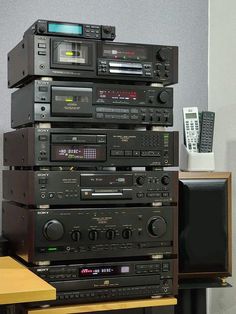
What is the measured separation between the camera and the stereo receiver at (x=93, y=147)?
1548 mm

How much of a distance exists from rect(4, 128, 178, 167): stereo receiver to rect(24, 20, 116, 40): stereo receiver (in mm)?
253

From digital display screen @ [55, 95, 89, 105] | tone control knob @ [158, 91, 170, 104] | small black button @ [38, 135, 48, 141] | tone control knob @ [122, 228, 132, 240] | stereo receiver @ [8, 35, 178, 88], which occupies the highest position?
stereo receiver @ [8, 35, 178, 88]

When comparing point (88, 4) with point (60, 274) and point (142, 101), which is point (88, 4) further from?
point (60, 274)

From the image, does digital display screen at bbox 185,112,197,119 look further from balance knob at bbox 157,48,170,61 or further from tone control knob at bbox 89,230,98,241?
tone control knob at bbox 89,230,98,241

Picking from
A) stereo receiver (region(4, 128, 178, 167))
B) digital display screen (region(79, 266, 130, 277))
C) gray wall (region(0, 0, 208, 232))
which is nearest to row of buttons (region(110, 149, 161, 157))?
stereo receiver (region(4, 128, 178, 167))

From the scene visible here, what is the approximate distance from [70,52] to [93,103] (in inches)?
6.0

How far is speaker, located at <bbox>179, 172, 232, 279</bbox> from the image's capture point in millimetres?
1820

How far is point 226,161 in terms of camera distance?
2277 millimetres

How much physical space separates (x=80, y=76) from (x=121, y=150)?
0.77ft

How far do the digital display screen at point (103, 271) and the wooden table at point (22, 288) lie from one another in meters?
0.17

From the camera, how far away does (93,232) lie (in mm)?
1583

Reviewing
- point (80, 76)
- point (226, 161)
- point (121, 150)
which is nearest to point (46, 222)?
point (121, 150)

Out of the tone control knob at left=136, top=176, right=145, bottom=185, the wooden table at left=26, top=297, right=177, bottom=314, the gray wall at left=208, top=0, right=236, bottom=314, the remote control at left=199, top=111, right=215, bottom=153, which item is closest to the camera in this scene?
the wooden table at left=26, top=297, right=177, bottom=314

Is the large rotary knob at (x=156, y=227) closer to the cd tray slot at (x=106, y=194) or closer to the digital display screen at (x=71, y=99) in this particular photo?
the cd tray slot at (x=106, y=194)
